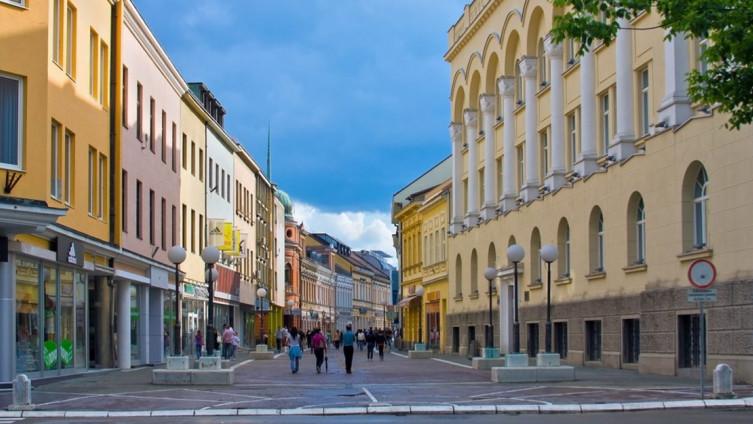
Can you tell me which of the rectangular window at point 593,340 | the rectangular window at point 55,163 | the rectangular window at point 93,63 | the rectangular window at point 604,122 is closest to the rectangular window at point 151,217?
the rectangular window at point 93,63

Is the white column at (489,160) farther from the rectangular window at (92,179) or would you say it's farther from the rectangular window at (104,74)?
the rectangular window at (92,179)

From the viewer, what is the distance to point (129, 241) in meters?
38.8

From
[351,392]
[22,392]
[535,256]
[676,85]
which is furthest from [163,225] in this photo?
[22,392]

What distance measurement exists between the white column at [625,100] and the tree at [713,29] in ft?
56.8

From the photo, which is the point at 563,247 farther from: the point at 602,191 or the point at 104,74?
the point at 104,74

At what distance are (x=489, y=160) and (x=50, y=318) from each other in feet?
94.2

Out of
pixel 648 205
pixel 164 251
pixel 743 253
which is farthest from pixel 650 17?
pixel 164 251

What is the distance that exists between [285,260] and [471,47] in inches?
2193

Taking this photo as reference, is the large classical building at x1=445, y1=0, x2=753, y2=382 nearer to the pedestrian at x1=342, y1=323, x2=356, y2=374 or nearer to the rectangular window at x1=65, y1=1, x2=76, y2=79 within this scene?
the pedestrian at x1=342, y1=323, x2=356, y2=374

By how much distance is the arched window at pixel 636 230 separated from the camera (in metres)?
33.3

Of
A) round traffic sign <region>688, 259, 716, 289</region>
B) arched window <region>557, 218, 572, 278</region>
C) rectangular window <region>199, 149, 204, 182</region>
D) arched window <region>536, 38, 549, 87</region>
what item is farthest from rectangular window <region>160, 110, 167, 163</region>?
round traffic sign <region>688, 259, 716, 289</region>

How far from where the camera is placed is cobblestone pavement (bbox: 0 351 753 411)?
2184 centimetres

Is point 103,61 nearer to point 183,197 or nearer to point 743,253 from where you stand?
point 183,197

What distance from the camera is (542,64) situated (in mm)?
46031
